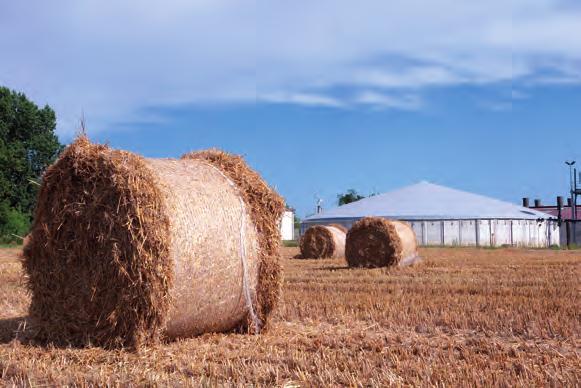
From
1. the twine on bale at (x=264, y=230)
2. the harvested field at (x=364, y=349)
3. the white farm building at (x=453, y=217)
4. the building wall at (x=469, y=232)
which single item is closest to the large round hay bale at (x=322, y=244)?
the harvested field at (x=364, y=349)

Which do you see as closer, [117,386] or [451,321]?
[117,386]

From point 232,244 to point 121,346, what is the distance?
1.37 metres

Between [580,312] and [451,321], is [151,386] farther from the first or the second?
[580,312]

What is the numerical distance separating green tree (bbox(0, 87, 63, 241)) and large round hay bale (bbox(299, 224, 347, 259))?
18.3 m

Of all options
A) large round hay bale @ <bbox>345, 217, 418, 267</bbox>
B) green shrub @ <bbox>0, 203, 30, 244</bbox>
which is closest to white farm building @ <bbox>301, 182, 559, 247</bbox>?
green shrub @ <bbox>0, 203, 30, 244</bbox>

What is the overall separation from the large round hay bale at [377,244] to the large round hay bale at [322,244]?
4.95 m

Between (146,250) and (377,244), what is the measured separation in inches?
427

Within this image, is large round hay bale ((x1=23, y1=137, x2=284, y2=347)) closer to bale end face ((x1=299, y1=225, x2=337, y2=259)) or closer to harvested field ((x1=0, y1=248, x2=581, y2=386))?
harvested field ((x1=0, y1=248, x2=581, y2=386))

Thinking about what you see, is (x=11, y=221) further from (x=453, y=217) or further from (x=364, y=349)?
(x=364, y=349)

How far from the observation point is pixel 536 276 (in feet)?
44.4

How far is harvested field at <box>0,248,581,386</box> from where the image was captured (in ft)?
17.2

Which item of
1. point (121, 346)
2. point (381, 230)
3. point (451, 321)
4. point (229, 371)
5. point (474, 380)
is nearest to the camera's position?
point (474, 380)

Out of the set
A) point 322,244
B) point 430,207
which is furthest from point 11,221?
point 430,207

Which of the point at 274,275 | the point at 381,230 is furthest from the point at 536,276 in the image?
the point at 274,275
